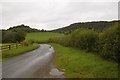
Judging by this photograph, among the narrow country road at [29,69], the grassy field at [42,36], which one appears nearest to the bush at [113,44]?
the narrow country road at [29,69]

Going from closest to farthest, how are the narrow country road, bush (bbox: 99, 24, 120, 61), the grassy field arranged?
1. bush (bbox: 99, 24, 120, 61)
2. the narrow country road
3. the grassy field

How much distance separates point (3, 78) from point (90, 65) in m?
6.61

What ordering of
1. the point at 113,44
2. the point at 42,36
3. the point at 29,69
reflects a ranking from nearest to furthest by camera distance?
the point at 113,44 < the point at 29,69 < the point at 42,36

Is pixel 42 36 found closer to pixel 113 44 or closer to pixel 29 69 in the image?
pixel 29 69

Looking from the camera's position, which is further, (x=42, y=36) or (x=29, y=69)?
(x=42, y=36)


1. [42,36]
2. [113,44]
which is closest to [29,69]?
[113,44]

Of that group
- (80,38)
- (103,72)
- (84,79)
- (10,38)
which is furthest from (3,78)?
(10,38)

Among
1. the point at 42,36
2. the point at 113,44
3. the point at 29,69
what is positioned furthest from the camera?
the point at 42,36

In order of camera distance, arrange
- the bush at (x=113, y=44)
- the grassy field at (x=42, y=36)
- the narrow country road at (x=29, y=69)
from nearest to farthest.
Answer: the bush at (x=113, y=44)
the narrow country road at (x=29, y=69)
the grassy field at (x=42, y=36)

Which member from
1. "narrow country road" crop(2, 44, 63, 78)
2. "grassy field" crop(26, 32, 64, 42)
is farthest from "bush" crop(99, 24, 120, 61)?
"grassy field" crop(26, 32, 64, 42)

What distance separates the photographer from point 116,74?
14.1m

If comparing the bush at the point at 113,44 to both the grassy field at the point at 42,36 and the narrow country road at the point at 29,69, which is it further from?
the grassy field at the point at 42,36

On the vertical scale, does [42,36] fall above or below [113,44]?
above

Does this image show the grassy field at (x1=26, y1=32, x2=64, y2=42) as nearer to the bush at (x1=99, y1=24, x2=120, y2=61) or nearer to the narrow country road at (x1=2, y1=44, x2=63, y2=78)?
the narrow country road at (x1=2, y1=44, x2=63, y2=78)
